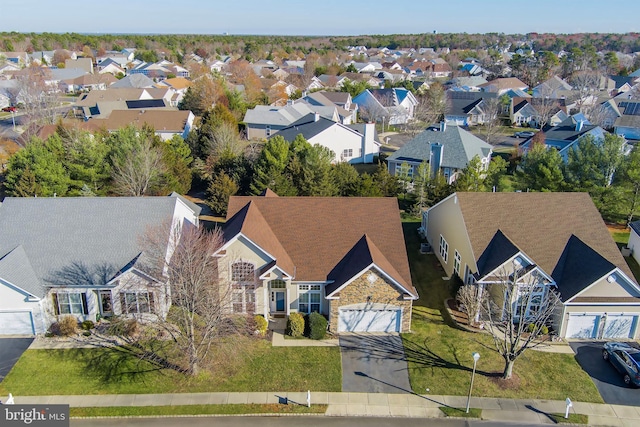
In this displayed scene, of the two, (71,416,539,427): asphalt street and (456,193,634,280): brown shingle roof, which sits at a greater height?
(456,193,634,280): brown shingle roof

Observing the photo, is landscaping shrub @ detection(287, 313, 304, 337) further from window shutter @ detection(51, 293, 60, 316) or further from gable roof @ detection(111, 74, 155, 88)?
gable roof @ detection(111, 74, 155, 88)

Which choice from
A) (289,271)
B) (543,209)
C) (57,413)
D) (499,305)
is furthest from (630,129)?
(57,413)

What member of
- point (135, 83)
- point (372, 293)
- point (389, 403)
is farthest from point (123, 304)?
point (135, 83)

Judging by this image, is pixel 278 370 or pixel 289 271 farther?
pixel 289 271

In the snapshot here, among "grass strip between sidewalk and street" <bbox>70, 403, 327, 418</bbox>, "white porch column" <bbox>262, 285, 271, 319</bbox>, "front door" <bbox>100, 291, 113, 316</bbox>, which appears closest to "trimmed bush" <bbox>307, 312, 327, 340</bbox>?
"white porch column" <bbox>262, 285, 271, 319</bbox>

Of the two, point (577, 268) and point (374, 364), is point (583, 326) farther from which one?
point (374, 364)

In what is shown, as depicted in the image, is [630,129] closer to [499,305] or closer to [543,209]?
[543,209]
